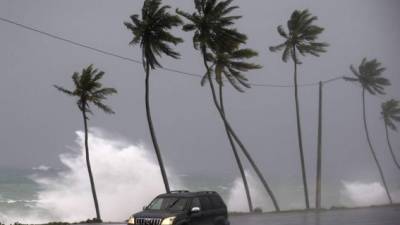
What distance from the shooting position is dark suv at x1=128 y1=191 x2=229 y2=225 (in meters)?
15.7

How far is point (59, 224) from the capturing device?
28.9m

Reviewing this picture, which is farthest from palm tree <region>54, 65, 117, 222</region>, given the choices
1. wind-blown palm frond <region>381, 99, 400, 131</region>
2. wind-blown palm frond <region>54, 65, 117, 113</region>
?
wind-blown palm frond <region>381, 99, 400, 131</region>

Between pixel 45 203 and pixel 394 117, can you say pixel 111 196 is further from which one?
pixel 394 117

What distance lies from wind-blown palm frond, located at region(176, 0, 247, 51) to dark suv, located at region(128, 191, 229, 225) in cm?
2699

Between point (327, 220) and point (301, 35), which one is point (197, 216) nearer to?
point (327, 220)

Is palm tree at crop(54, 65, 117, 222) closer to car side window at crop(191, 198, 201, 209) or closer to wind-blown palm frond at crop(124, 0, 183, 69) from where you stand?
wind-blown palm frond at crop(124, 0, 183, 69)

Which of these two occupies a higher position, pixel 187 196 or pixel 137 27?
pixel 137 27

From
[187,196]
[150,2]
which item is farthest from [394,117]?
[187,196]

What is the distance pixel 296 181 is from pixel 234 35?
156 meters

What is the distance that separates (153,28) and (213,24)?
521 cm

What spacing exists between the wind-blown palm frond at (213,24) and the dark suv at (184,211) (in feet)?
88.5

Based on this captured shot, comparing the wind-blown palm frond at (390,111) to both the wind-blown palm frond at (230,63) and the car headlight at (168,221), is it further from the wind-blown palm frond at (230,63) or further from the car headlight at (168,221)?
the car headlight at (168,221)

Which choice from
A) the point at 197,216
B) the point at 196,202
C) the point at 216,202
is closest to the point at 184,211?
the point at 197,216

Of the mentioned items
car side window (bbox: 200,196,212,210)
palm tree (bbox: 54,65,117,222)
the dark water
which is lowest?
the dark water
